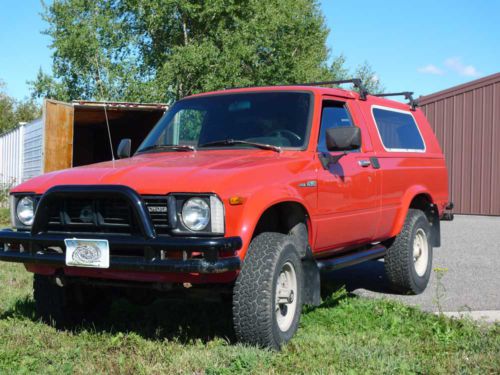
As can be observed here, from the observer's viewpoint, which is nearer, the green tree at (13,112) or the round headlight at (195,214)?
the round headlight at (195,214)

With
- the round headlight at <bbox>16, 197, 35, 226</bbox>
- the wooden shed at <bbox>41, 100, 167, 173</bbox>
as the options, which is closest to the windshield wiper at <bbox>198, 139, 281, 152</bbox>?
the round headlight at <bbox>16, 197, 35, 226</bbox>

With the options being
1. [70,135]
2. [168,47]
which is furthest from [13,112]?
[70,135]

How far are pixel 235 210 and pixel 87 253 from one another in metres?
0.98

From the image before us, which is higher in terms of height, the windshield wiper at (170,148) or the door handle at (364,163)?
the windshield wiper at (170,148)

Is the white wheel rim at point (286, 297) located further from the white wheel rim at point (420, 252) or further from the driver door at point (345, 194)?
the white wheel rim at point (420, 252)

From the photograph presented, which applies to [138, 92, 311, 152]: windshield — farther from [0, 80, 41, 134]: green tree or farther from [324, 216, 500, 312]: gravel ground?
[0, 80, 41, 134]: green tree

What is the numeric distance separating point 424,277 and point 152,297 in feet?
10.3

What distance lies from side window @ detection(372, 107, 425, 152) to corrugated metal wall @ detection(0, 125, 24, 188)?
12.7 meters

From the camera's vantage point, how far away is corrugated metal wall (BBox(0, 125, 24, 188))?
17281 millimetres

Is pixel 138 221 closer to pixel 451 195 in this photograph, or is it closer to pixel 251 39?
pixel 451 195

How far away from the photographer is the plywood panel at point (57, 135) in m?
11.4

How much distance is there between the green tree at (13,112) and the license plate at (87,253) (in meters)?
44.1

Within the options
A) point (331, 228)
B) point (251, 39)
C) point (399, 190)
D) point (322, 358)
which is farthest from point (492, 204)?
point (322, 358)

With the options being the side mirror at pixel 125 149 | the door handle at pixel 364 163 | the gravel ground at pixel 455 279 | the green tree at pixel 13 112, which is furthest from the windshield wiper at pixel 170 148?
the green tree at pixel 13 112
